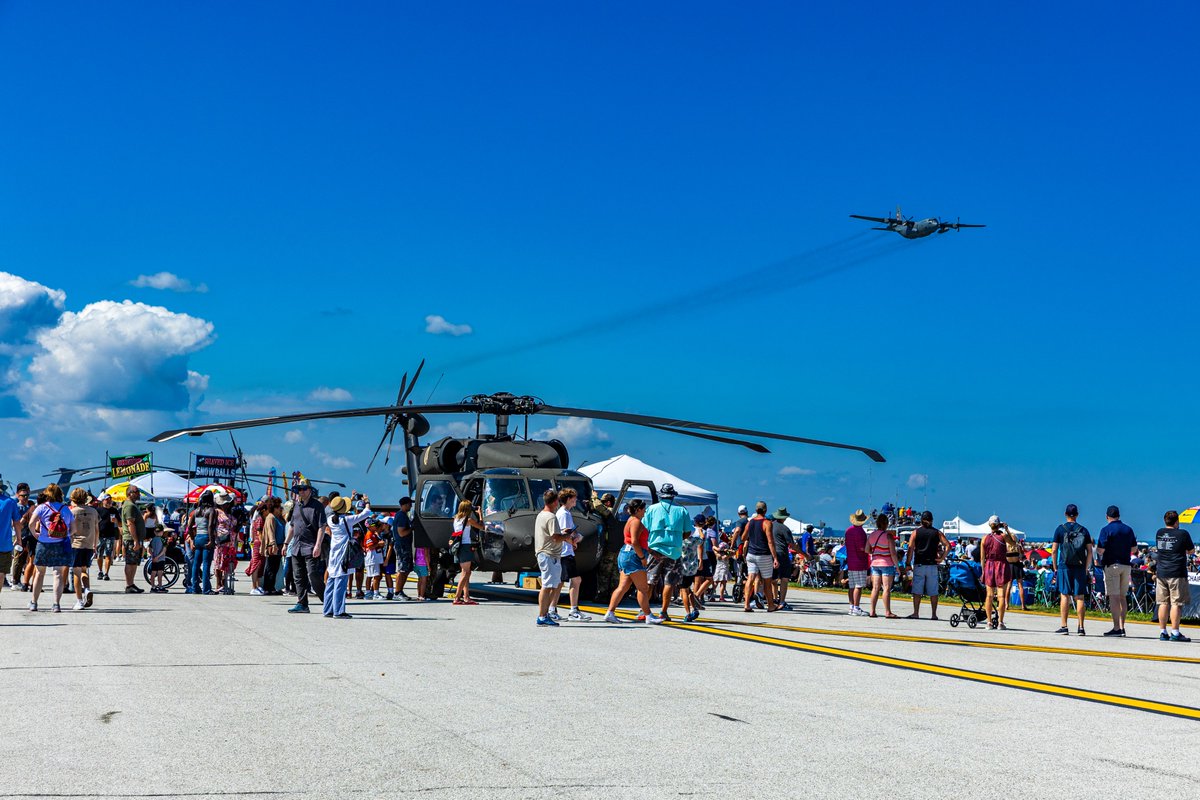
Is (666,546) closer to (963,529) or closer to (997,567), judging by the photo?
(997,567)

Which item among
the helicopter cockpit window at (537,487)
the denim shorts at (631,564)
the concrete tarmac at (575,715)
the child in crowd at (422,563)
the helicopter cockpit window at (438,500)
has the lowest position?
the concrete tarmac at (575,715)

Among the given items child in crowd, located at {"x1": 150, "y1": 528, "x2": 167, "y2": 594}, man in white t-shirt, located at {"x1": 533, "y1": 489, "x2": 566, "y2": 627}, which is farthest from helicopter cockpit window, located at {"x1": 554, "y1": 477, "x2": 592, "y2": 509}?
child in crowd, located at {"x1": 150, "y1": 528, "x2": 167, "y2": 594}

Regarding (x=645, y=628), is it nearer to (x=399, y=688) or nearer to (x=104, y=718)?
(x=399, y=688)

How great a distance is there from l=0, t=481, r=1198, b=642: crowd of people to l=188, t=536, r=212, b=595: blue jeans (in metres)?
0.03

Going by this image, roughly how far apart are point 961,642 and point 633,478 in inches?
698

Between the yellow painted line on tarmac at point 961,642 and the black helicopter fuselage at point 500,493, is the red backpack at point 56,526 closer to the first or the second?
the black helicopter fuselage at point 500,493

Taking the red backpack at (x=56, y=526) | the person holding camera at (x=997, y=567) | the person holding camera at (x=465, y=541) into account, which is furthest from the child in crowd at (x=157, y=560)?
the person holding camera at (x=997, y=567)

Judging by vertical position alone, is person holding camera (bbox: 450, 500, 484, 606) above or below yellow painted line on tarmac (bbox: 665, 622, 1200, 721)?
above

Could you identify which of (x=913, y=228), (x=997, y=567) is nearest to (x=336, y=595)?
(x=997, y=567)

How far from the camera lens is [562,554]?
14656mm

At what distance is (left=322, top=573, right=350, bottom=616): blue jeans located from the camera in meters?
15.2

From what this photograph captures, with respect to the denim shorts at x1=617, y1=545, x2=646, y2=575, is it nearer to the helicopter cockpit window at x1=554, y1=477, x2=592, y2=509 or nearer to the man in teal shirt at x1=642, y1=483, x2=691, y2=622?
the man in teal shirt at x1=642, y1=483, x2=691, y2=622

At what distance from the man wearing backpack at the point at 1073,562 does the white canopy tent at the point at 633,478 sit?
1451 cm

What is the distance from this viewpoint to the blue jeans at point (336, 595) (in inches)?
597
